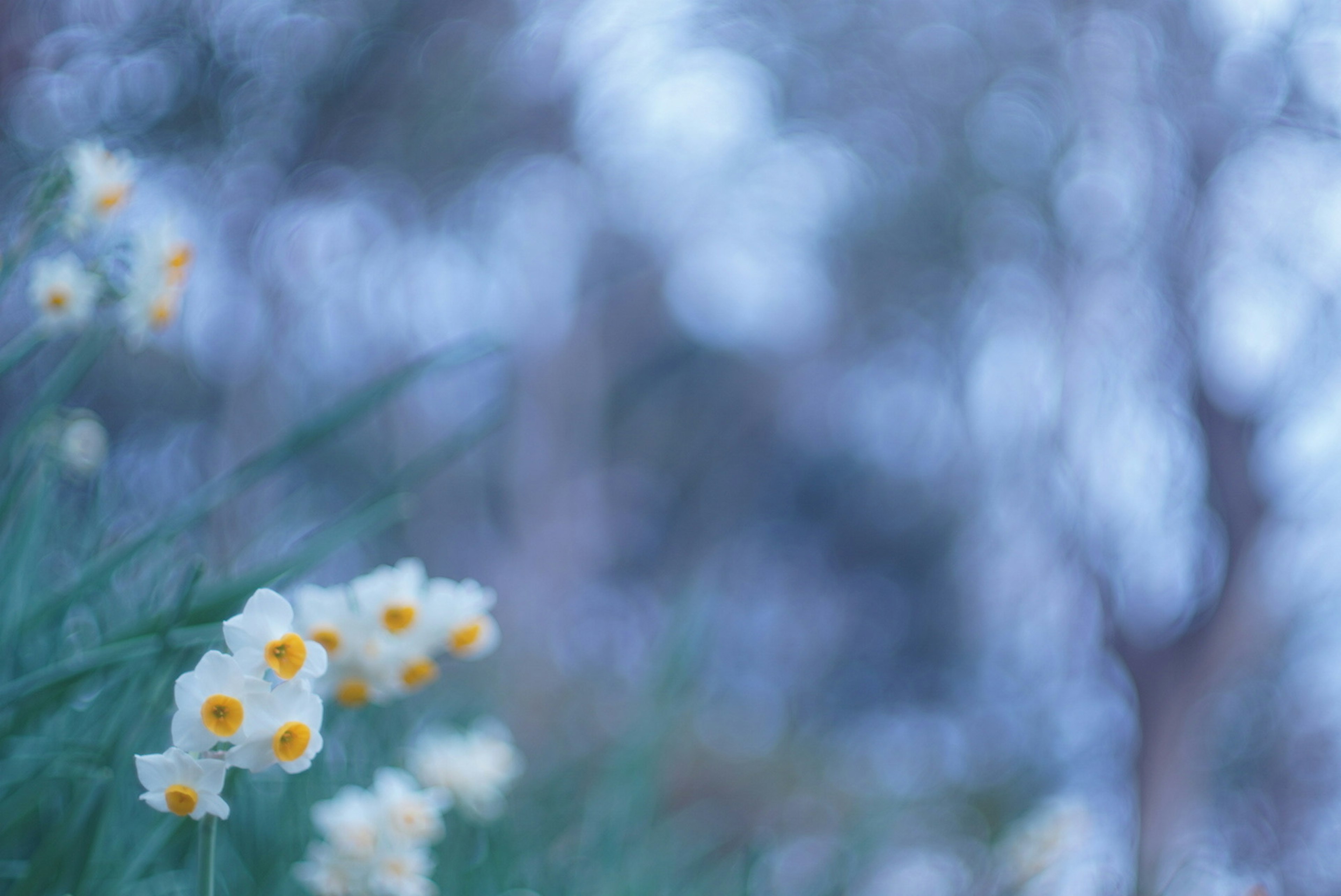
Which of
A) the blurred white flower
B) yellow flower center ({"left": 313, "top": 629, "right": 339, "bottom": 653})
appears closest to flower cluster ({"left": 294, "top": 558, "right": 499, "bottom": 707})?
yellow flower center ({"left": 313, "top": 629, "right": 339, "bottom": 653})

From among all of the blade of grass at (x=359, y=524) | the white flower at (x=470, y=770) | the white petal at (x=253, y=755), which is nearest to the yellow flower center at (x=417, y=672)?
the blade of grass at (x=359, y=524)

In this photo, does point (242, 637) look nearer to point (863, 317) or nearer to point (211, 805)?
point (211, 805)

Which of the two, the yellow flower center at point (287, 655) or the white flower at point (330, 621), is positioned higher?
the yellow flower center at point (287, 655)

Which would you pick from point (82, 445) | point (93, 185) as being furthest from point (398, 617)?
point (82, 445)

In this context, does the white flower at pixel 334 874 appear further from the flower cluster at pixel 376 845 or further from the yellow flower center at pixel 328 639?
the yellow flower center at pixel 328 639

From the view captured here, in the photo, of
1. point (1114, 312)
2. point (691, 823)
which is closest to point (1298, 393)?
point (1114, 312)

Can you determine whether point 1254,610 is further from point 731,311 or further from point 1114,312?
point 731,311
